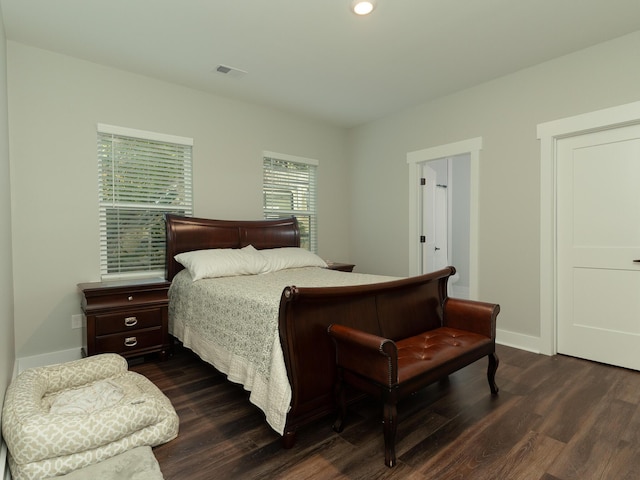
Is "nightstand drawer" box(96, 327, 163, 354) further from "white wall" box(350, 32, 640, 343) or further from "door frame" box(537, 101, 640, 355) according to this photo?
"door frame" box(537, 101, 640, 355)

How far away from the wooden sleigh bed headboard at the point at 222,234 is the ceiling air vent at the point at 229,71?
1.47m

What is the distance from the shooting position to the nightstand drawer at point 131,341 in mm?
2844

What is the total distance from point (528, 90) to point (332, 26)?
2.02 metres

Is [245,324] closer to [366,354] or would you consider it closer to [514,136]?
[366,354]

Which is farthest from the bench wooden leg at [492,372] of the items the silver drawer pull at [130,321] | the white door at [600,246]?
the silver drawer pull at [130,321]

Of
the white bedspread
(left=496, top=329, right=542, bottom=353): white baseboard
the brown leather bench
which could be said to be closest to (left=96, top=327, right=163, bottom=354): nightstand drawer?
the white bedspread

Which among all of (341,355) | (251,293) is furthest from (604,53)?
(251,293)

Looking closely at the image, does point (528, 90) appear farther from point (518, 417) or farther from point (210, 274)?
point (210, 274)

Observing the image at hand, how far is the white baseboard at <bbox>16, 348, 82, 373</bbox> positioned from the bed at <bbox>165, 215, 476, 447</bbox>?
86 centimetres

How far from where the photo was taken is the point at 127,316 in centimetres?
294

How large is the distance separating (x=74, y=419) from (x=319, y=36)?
2.93 metres

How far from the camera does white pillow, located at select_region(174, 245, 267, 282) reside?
311 centimetres

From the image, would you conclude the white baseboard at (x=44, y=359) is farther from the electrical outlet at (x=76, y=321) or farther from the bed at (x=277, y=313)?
the bed at (x=277, y=313)

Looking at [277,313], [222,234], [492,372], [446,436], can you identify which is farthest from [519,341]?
[222,234]
